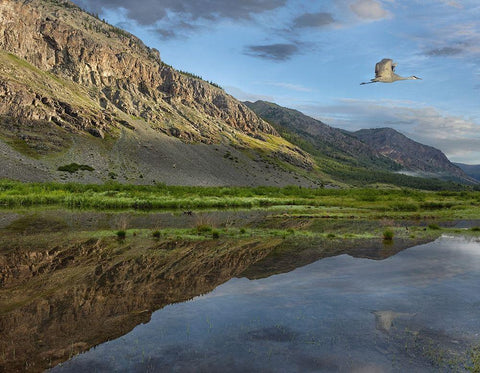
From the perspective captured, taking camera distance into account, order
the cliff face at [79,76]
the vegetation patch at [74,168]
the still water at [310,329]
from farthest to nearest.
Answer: the cliff face at [79,76], the vegetation patch at [74,168], the still water at [310,329]

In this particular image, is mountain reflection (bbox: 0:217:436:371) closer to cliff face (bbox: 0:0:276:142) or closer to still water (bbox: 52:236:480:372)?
still water (bbox: 52:236:480:372)

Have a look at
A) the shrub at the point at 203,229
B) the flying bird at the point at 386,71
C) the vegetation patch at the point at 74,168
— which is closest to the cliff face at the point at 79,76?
the vegetation patch at the point at 74,168

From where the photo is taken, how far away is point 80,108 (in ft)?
454

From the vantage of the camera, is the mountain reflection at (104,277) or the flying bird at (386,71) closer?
the mountain reflection at (104,277)

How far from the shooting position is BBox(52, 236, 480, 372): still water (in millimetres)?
8070

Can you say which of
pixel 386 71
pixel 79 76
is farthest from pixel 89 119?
pixel 386 71

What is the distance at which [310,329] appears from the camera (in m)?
10.0

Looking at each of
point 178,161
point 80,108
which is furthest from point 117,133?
point 178,161

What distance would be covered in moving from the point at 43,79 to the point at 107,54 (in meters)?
48.3

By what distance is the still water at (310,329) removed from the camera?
26.5 feet

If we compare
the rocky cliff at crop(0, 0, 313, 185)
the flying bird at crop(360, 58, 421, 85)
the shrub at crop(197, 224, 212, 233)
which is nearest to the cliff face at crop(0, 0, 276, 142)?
the rocky cliff at crop(0, 0, 313, 185)

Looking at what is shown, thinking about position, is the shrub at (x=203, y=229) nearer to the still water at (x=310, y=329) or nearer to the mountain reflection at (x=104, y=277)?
the mountain reflection at (x=104, y=277)

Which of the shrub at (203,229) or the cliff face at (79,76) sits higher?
the cliff face at (79,76)

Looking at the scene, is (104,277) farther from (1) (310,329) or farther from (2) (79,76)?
(2) (79,76)
